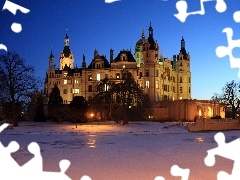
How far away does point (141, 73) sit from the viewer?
74750mm

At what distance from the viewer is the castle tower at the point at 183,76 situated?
274 ft

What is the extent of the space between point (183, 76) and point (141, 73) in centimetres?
1354

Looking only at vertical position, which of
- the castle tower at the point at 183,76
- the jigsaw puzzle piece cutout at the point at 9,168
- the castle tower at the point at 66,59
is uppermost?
the castle tower at the point at 66,59

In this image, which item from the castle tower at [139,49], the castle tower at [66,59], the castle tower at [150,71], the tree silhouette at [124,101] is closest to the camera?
the tree silhouette at [124,101]

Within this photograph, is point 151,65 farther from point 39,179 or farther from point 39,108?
point 39,179

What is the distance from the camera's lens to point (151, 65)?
239 feet

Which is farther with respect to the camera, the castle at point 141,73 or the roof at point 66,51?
the roof at point 66,51

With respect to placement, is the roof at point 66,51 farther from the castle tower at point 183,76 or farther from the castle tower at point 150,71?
the castle tower at point 150,71

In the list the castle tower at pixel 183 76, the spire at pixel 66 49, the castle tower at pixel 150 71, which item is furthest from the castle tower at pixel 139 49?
the spire at pixel 66 49

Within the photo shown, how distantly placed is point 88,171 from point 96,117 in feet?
144

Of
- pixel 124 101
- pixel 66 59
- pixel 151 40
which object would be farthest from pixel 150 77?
pixel 66 59

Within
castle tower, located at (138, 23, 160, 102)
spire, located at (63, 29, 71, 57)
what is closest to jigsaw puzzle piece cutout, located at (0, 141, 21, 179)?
castle tower, located at (138, 23, 160, 102)

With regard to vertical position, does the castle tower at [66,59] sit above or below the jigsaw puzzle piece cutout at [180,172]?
above

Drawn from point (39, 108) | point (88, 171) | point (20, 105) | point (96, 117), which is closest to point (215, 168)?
point (88, 171)
